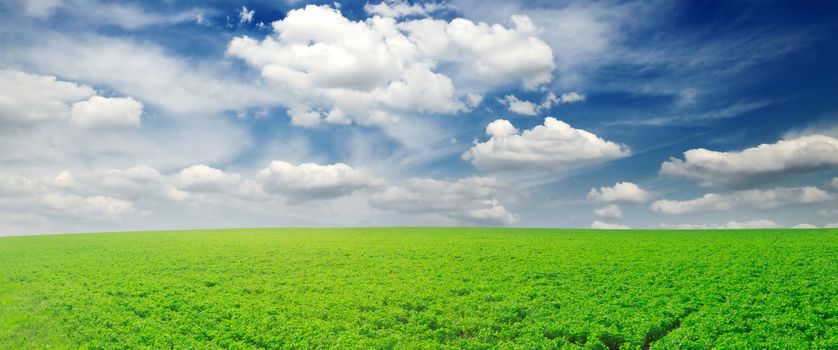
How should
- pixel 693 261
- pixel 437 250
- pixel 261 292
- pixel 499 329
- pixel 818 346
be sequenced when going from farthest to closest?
pixel 437 250
pixel 693 261
pixel 261 292
pixel 499 329
pixel 818 346

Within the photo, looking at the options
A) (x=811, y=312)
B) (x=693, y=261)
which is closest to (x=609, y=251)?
(x=693, y=261)

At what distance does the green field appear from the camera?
2083cm

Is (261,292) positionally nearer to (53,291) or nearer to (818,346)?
(53,291)

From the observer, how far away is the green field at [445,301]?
68.3ft

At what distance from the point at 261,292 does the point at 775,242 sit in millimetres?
42635

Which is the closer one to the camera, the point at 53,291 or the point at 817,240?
the point at 53,291

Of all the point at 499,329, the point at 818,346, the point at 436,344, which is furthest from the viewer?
the point at 499,329

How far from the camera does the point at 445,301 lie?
86.7 ft

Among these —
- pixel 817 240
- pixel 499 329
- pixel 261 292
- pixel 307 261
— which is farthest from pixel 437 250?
pixel 817 240

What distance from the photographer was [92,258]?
46562 millimetres

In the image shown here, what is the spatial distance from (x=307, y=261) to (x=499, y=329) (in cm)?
2189

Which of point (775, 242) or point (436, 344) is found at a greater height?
point (775, 242)

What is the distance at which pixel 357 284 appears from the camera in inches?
1223

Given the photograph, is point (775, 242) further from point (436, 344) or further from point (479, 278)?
point (436, 344)
